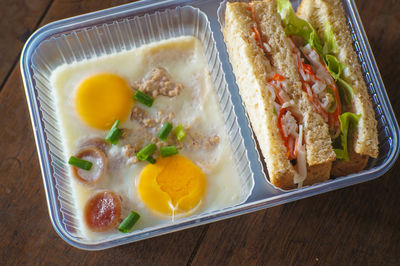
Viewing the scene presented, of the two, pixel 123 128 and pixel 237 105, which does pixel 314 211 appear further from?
pixel 123 128

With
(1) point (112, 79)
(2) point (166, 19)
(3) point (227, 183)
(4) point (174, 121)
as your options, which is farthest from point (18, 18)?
(3) point (227, 183)

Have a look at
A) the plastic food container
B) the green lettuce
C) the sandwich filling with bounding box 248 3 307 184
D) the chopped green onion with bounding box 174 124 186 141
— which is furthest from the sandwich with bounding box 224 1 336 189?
the chopped green onion with bounding box 174 124 186 141

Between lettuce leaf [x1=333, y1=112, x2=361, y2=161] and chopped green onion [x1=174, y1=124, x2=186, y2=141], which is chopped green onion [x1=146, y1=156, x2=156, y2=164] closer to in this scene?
chopped green onion [x1=174, y1=124, x2=186, y2=141]

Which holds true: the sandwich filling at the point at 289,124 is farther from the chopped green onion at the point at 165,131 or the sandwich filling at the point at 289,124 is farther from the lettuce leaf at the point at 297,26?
the chopped green onion at the point at 165,131

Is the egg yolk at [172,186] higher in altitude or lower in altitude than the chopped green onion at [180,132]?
lower

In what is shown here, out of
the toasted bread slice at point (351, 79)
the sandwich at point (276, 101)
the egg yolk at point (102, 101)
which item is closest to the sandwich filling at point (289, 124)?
the sandwich at point (276, 101)

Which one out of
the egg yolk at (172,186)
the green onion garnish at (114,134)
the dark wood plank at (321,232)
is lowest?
the dark wood plank at (321,232)
